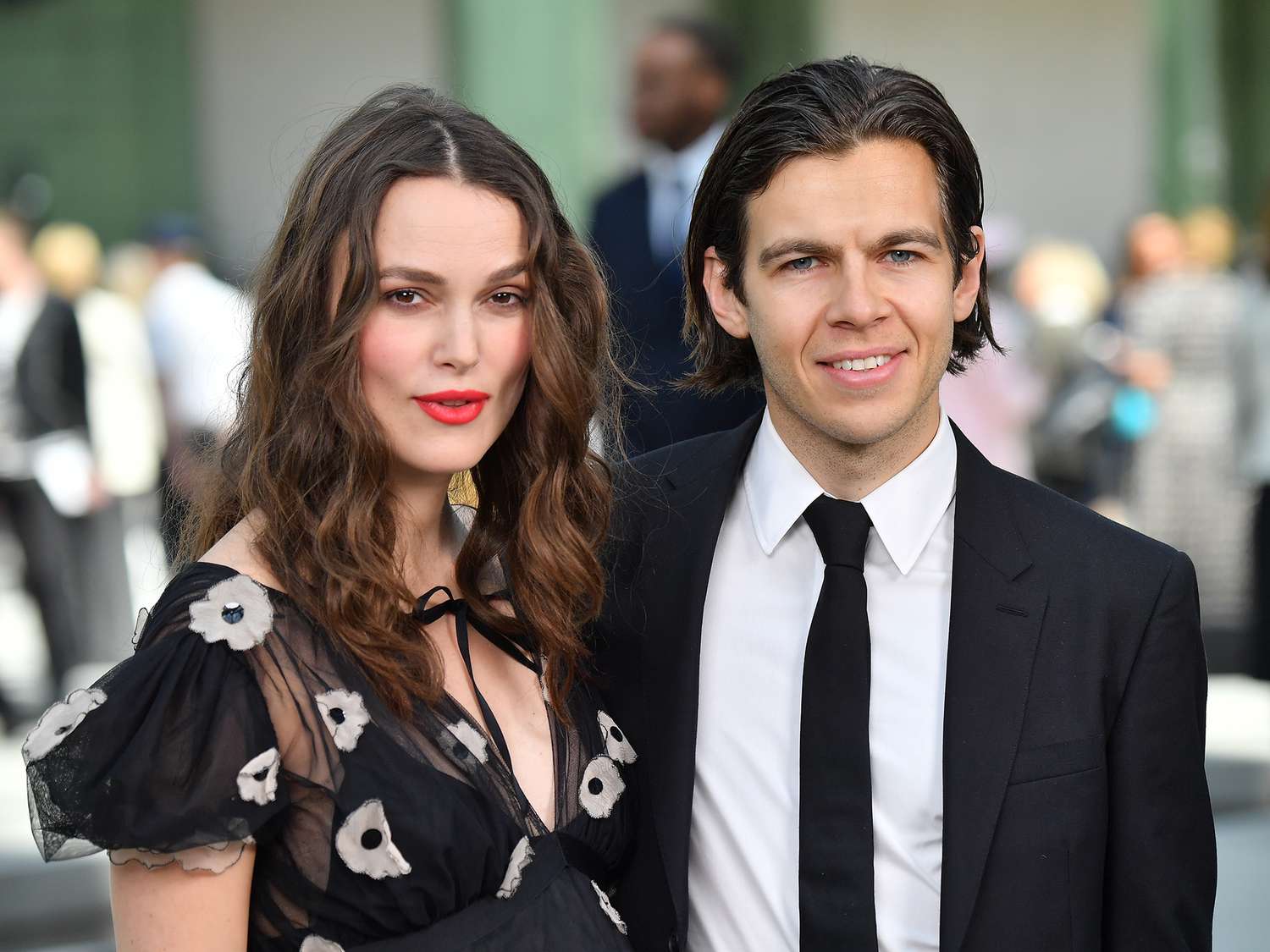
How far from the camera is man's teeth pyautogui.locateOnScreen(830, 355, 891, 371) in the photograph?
2305 millimetres

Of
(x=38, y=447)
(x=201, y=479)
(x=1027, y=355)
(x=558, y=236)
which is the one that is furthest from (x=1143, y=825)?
(x=1027, y=355)

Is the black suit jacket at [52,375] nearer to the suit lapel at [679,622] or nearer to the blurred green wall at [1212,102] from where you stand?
the suit lapel at [679,622]

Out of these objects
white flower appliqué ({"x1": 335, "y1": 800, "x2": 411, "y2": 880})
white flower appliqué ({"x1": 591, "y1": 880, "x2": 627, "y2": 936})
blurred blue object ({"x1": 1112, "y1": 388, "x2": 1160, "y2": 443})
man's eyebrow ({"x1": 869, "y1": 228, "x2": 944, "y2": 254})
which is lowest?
blurred blue object ({"x1": 1112, "y1": 388, "x2": 1160, "y2": 443})

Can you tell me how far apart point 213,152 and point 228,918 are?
30.7ft

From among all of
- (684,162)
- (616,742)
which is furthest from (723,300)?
(684,162)

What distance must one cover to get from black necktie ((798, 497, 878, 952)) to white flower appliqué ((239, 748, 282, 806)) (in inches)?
28.6

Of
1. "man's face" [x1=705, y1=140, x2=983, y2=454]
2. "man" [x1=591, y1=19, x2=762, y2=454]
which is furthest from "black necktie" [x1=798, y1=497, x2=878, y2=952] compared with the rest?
"man" [x1=591, y1=19, x2=762, y2=454]

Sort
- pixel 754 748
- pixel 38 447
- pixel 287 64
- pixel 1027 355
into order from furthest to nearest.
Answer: pixel 287 64 < pixel 1027 355 < pixel 38 447 < pixel 754 748

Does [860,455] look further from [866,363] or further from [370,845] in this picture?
[370,845]

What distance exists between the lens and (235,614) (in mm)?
1951

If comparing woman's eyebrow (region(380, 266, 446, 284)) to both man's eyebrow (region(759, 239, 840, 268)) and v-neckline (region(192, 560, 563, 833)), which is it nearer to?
v-neckline (region(192, 560, 563, 833))

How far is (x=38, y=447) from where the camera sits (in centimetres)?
648

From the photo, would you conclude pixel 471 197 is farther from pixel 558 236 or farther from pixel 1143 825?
pixel 1143 825

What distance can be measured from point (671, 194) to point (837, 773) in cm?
259
